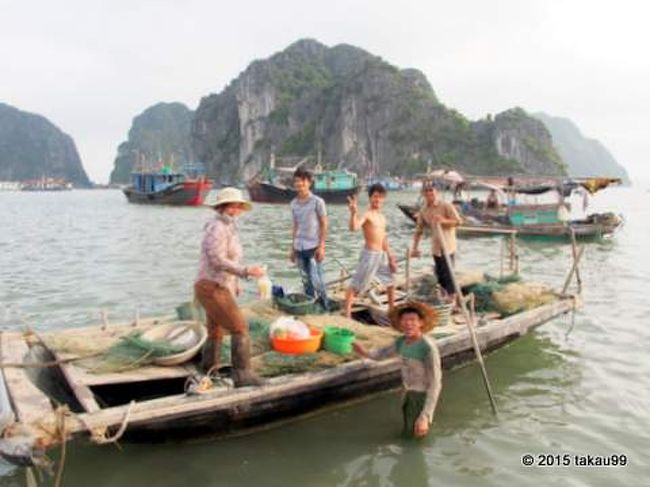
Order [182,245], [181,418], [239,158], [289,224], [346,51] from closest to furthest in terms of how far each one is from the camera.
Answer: [181,418] < [182,245] < [289,224] < [239,158] < [346,51]

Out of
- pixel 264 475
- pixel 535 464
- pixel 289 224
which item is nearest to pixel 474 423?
pixel 535 464

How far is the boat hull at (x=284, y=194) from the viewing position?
46.2m

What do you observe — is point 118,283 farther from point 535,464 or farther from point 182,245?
point 535,464

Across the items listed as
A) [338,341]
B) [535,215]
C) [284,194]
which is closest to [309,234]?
A: [338,341]

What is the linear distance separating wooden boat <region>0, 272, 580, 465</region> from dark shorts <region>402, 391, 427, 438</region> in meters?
0.49

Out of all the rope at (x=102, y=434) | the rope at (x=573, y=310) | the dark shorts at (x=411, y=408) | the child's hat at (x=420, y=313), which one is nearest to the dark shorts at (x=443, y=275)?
the rope at (x=573, y=310)

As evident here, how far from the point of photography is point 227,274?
15.7 feet

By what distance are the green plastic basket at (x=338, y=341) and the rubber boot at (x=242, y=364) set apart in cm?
96

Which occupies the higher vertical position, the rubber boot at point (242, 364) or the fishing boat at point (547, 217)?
the fishing boat at point (547, 217)

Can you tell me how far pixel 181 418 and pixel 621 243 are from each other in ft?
73.6

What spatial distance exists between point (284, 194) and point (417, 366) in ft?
137

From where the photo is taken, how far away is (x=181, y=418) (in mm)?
4555

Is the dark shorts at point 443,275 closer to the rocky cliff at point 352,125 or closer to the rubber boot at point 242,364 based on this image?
the rubber boot at point 242,364

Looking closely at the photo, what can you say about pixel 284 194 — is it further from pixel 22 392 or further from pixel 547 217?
pixel 22 392
